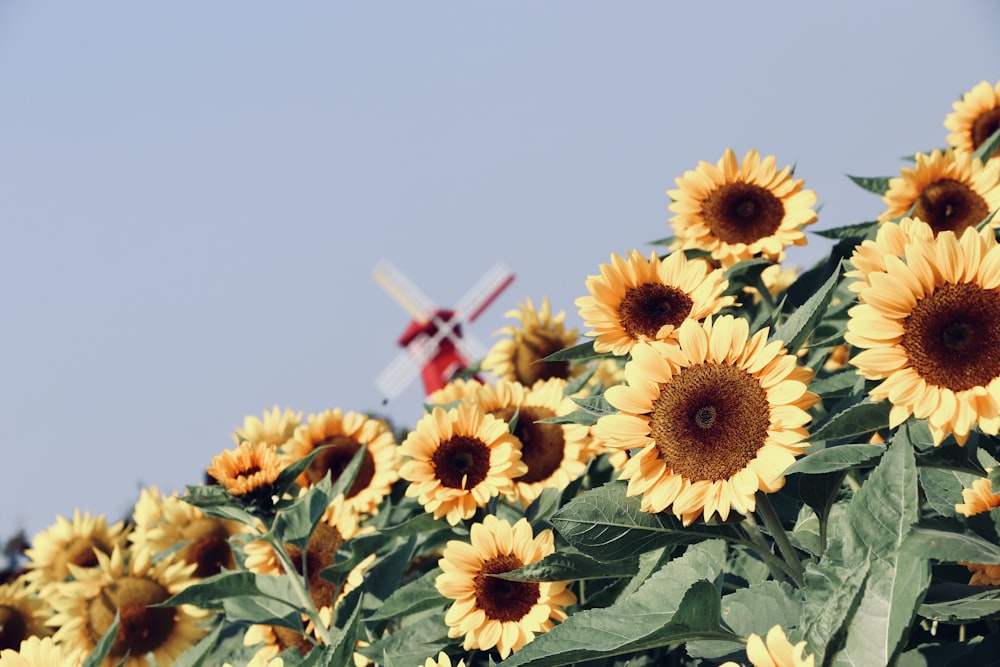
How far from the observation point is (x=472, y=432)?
3525 millimetres

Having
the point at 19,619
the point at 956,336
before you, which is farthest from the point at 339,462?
the point at 956,336

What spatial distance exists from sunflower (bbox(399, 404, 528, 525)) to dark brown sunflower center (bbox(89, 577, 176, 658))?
5.84ft

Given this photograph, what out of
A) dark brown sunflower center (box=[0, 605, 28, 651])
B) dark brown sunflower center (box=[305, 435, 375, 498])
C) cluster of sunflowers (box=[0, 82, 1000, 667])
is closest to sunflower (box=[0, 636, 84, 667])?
cluster of sunflowers (box=[0, 82, 1000, 667])

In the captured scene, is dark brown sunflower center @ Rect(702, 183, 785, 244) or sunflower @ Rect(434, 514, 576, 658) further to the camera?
dark brown sunflower center @ Rect(702, 183, 785, 244)

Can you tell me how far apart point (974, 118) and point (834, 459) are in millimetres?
3300

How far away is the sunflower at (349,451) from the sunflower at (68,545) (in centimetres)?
159

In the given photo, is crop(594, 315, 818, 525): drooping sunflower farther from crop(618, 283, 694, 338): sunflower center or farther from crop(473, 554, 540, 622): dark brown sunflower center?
crop(473, 554, 540, 622): dark brown sunflower center

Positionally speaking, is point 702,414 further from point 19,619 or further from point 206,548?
point 19,619

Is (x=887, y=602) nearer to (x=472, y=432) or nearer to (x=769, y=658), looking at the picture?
(x=769, y=658)

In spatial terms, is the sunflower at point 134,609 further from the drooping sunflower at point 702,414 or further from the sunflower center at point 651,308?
the drooping sunflower at point 702,414

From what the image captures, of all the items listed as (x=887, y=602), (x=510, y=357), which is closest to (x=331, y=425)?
(x=510, y=357)

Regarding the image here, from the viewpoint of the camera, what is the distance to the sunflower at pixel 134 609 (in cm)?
445

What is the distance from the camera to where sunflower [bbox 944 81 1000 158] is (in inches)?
176

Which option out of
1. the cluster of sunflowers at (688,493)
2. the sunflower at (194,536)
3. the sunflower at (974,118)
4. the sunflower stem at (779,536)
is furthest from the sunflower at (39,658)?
the sunflower at (974,118)
